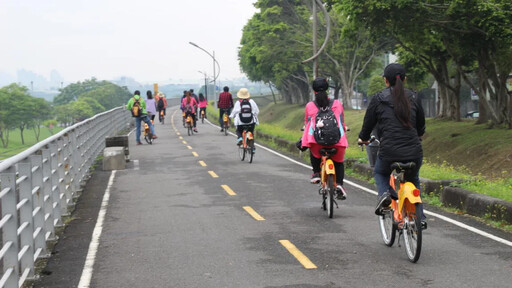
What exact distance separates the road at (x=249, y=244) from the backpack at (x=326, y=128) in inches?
45.0

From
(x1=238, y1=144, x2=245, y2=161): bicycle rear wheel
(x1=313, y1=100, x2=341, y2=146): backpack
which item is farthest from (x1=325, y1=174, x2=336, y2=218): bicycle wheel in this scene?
(x1=238, y1=144, x2=245, y2=161): bicycle rear wheel

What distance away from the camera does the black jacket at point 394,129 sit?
8.02 meters

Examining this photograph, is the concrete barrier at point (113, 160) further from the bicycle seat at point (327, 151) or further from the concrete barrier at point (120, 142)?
the bicycle seat at point (327, 151)

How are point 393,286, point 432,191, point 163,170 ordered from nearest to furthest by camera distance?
point 393,286 → point 432,191 → point 163,170

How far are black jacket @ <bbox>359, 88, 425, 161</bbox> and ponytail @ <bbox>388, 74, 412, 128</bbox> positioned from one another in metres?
0.08

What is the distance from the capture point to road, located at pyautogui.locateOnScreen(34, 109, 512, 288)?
7.59 meters

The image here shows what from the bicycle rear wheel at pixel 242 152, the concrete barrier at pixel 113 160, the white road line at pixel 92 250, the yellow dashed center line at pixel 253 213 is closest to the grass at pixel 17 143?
the bicycle rear wheel at pixel 242 152

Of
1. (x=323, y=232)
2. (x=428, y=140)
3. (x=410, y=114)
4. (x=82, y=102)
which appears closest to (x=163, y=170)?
(x=323, y=232)

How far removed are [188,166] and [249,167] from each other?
1.66m

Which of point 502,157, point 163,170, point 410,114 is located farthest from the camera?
point 502,157

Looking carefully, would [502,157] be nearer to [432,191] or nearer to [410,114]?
[432,191]

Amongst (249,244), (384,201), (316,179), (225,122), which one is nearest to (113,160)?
(316,179)

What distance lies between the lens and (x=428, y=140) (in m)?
34.3

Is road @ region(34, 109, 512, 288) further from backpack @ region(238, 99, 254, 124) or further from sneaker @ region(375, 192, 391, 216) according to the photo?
backpack @ region(238, 99, 254, 124)
